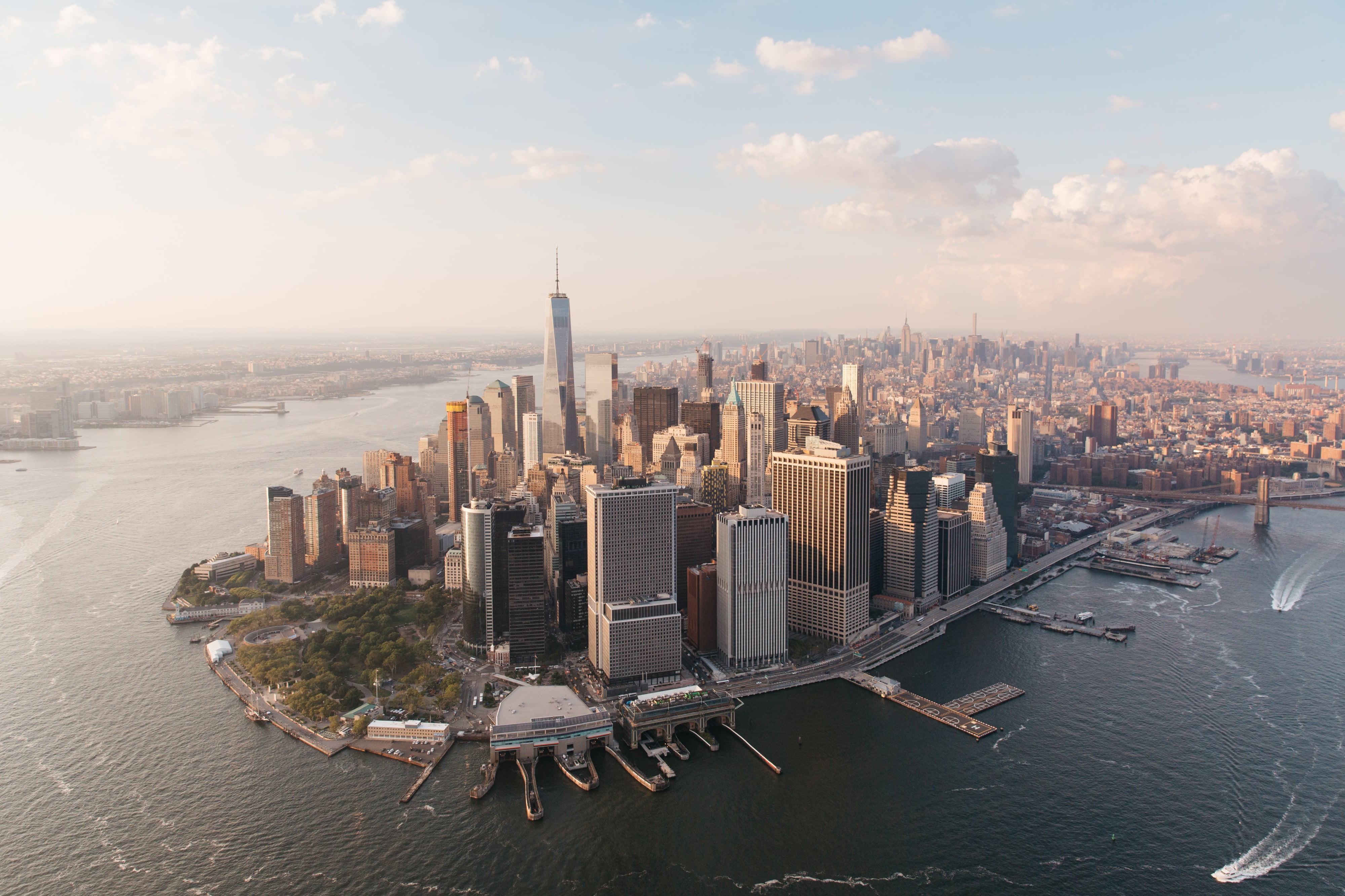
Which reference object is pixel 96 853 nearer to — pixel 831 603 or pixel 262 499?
pixel 831 603

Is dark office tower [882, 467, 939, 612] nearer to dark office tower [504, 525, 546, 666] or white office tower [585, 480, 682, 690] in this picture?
white office tower [585, 480, 682, 690]

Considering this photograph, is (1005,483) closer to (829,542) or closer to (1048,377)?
(829,542)

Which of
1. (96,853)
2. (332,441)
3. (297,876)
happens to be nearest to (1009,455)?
(297,876)

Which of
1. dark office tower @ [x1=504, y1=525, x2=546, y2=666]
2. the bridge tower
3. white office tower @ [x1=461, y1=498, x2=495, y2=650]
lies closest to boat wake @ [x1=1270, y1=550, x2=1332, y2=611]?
the bridge tower

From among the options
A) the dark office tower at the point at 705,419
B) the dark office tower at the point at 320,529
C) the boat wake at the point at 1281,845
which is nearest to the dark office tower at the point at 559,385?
the dark office tower at the point at 705,419

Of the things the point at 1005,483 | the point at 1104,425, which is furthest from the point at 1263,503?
the point at 1104,425

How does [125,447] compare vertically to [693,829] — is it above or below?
A: above
